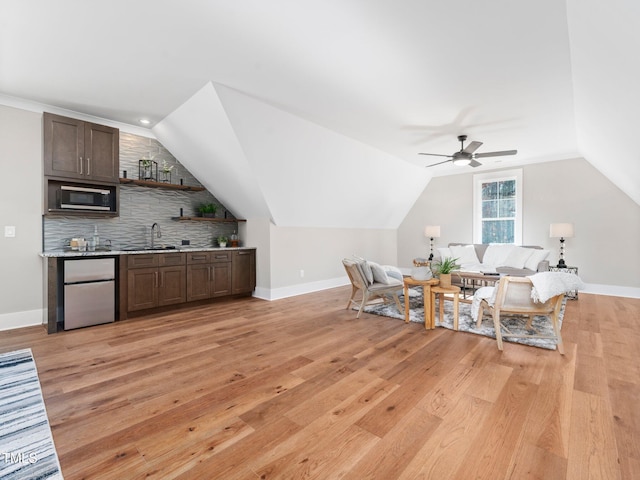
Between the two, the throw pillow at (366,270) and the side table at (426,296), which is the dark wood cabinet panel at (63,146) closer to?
the throw pillow at (366,270)

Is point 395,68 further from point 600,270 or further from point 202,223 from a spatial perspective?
point 600,270

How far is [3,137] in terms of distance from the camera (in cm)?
363

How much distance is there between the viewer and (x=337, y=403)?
2.04 m

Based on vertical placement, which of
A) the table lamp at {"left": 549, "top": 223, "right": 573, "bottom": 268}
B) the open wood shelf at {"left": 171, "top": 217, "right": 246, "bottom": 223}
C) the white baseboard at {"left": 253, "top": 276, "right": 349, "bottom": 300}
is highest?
the open wood shelf at {"left": 171, "top": 217, "right": 246, "bottom": 223}

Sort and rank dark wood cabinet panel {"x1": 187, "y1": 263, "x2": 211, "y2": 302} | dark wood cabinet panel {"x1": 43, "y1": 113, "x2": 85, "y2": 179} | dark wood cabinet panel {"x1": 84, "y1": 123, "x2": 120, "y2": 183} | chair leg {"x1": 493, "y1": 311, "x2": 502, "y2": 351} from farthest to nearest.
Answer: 1. dark wood cabinet panel {"x1": 187, "y1": 263, "x2": 211, "y2": 302}
2. dark wood cabinet panel {"x1": 84, "y1": 123, "x2": 120, "y2": 183}
3. dark wood cabinet panel {"x1": 43, "y1": 113, "x2": 85, "y2": 179}
4. chair leg {"x1": 493, "y1": 311, "x2": 502, "y2": 351}

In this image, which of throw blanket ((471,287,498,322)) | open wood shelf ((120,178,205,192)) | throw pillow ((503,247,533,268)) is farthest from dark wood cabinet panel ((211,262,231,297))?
throw pillow ((503,247,533,268))

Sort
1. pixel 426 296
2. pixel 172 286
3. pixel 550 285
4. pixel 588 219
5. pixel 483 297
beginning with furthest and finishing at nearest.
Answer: pixel 588 219, pixel 172 286, pixel 426 296, pixel 483 297, pixel 550 285

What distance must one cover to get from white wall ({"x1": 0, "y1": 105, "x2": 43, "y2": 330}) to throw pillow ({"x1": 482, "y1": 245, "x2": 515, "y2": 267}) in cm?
731

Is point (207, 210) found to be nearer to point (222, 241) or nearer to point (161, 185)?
point (222, 241)

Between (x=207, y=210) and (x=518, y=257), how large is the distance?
5737mm

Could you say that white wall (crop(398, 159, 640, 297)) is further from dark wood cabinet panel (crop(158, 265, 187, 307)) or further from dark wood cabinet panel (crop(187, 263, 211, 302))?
dark wood cabinet panel (crop(158, 265, 187, 307))

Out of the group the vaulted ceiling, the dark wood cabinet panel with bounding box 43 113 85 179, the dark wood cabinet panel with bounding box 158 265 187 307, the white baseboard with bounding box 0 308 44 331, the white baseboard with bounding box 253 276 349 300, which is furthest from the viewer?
the white baseboard with bounding box 253 276 349 300

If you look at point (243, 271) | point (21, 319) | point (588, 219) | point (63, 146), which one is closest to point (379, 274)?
point (243, 271)

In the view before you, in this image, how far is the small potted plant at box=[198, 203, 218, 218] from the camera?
17.7ft
